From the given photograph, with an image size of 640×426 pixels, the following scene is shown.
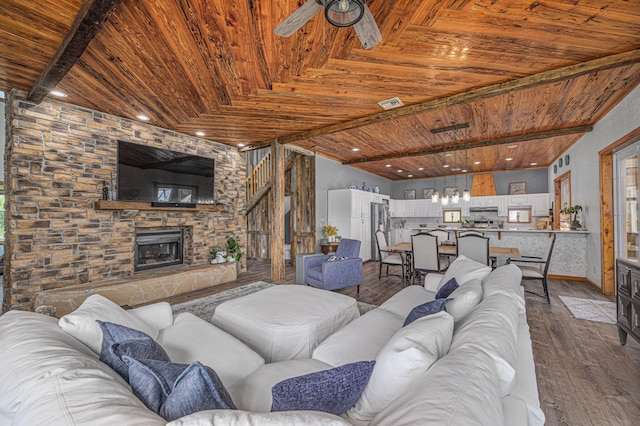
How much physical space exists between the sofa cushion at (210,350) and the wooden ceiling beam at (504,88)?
11.4ft

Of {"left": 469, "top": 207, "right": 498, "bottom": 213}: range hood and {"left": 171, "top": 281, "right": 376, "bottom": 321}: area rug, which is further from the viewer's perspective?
{"left": 469, "top": 207, "right": 498, "bottom": 213}: range hood

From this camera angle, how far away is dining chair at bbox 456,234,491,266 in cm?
399

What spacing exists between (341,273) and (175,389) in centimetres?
337

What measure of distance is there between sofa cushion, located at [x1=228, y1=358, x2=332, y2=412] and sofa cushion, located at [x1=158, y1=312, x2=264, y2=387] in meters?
0.07

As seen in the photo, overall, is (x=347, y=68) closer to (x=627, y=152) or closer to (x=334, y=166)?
(x=627, y=152)

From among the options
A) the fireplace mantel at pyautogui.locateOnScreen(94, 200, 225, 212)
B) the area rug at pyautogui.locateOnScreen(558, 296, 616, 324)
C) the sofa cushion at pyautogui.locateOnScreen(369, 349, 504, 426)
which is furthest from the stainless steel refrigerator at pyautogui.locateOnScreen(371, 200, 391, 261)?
the sofa cushion at pyautogui.locateOnScreen(369, 349, 504, 426)

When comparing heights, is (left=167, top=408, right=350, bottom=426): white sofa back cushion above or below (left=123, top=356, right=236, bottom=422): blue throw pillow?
above

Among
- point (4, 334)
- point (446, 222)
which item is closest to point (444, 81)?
point (4, 334)

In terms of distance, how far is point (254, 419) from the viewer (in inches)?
26.1

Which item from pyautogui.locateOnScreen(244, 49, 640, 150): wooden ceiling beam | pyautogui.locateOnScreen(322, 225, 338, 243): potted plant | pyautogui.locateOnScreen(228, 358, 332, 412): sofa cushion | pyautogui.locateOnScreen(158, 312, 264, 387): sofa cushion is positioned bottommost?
pyautogui.locateOnScreen(228, 358, 332, 412): sofa cushion

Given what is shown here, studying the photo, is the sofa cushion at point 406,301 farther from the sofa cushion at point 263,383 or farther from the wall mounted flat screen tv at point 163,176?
the wall mounted flat screen tv at point 163,176

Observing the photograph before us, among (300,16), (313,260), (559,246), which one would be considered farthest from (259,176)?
(559,246)

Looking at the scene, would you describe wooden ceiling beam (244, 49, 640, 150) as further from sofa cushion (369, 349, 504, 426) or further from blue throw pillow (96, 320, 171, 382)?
blue throw pillow (96, 320, 171, 382)

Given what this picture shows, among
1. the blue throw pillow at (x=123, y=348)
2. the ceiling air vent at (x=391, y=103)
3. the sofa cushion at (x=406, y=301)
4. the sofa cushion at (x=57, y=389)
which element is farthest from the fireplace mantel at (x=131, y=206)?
the sofa cushion at (x=406, y=301)
